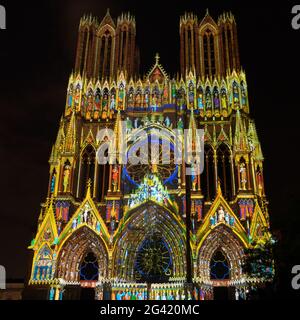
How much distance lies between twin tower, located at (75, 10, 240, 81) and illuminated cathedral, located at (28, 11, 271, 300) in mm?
113

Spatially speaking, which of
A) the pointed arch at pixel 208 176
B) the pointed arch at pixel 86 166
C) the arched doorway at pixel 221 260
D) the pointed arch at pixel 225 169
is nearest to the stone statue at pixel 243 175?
the pointed arch at pixel 225 169

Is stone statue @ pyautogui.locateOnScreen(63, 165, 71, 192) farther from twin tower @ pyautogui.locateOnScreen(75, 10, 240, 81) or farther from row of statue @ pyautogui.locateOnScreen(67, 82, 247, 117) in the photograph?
twin tower @ pyautogui.locateOnScreen(75, 10, 240, 81)

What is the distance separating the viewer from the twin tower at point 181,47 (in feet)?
131

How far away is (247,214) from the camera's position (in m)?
31.7

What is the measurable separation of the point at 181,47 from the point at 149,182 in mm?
15454

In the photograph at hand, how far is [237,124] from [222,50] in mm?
9022

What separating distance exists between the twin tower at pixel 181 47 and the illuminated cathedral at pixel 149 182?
0.37ft

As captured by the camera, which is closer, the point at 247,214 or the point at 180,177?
the point at 247,214

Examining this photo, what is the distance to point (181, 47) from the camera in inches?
1612

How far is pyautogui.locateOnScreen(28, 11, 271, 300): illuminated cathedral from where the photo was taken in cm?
3089

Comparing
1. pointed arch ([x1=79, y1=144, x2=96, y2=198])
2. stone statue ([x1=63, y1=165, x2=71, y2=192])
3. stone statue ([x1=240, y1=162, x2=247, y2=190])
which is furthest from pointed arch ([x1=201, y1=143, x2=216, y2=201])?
stone statue ([x1=63, y1=165, x2=71, y2=192])

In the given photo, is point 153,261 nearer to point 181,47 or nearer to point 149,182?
point 149,182
